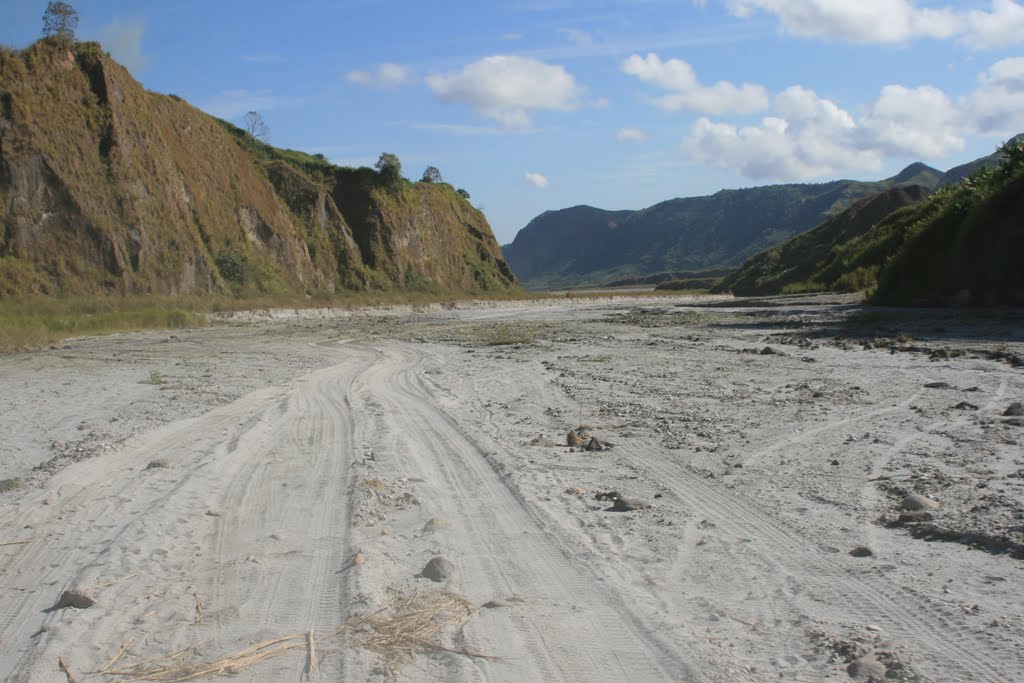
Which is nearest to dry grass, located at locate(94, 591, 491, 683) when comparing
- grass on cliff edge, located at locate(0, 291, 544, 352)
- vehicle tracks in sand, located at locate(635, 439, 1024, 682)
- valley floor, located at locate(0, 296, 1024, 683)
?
valley floor, located at locate(0, 296, 1024, 683)

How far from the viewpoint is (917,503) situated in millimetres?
5227

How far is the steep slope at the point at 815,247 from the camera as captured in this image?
60312 mm

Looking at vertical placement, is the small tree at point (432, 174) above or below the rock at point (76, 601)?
above

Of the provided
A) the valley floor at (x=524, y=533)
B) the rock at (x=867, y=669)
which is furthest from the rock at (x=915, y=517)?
the rock at (x=867, y=669)

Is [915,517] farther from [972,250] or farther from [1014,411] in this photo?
[972,250]

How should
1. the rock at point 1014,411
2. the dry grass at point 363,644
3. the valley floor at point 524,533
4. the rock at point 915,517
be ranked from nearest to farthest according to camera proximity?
the dry grass at point 363,644 → the valley floor at point 524,533 → the rock at point 915,517 → the rock at point 1014,411

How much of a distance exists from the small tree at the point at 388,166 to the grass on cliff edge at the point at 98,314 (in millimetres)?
21930

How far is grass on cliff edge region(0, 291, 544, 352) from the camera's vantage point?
2322 cm

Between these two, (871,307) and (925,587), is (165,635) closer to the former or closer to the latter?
(925,587)

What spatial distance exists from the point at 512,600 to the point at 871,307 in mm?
26560

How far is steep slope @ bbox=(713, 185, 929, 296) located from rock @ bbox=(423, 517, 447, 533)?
53514 millimetres

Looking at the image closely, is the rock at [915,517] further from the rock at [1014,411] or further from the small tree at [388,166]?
the small tree at [388,166]

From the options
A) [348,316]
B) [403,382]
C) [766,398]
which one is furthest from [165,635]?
[348,316]

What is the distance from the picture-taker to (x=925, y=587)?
13.1 feet
